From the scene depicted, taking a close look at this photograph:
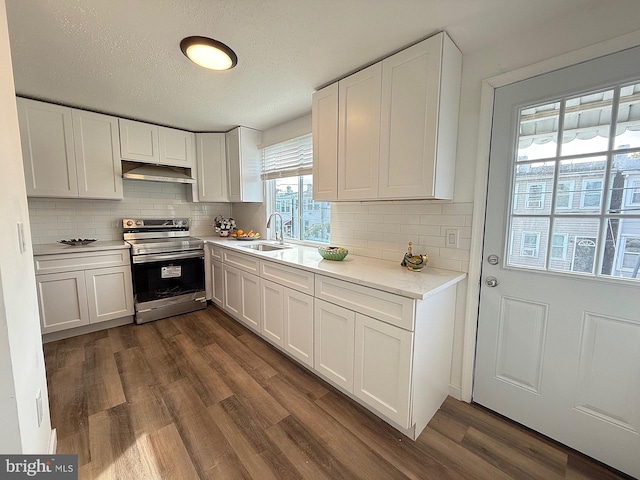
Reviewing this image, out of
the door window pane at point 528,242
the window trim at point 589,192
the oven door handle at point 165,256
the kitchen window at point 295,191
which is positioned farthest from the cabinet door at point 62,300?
the window trim at point 589,192

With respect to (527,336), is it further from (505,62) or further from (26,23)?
(26,23)

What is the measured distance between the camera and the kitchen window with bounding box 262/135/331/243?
293 centimetres

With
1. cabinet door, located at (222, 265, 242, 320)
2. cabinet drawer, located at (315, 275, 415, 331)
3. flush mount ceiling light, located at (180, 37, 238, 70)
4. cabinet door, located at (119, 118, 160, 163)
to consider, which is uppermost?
flush mount ceiling light, located at (180, 37, 238, 70)

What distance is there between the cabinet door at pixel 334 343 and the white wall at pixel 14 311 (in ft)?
4.69

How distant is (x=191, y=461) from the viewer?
1380 mm

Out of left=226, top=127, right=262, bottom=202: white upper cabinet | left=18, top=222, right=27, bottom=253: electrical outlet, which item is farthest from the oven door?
left=18, top=222, right=27, bottom=253: electrical outlet

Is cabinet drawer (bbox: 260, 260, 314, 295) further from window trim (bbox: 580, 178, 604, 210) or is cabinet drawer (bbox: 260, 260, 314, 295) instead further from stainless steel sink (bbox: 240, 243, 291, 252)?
window trim (bbox: 580, 178, 604, 210)

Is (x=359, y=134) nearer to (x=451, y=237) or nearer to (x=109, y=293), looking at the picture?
(x=451, y=237)

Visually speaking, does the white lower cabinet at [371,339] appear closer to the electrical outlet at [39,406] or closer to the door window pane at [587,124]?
the door window pane at [587,124]

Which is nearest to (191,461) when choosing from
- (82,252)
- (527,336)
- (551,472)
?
(551,472)

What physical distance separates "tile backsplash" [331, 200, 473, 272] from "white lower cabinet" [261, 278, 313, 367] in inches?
28.2

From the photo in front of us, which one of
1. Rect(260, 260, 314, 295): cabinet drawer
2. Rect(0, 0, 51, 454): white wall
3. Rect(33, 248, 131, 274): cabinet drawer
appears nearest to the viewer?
Rect(0, 0, 51, 454): white wall

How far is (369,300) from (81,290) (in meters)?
2.93

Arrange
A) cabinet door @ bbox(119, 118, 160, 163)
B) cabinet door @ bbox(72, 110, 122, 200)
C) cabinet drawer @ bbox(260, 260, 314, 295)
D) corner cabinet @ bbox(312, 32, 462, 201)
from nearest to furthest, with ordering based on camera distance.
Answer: corner cabinet @ bbox(312, 32, 462, 201), cabinet drawer @ bbox(260, 260, 314, 295), cabinet door @ bbox(72, 110, 122, 200), cabinet door @ bbox(119, 118, 160, 163)
